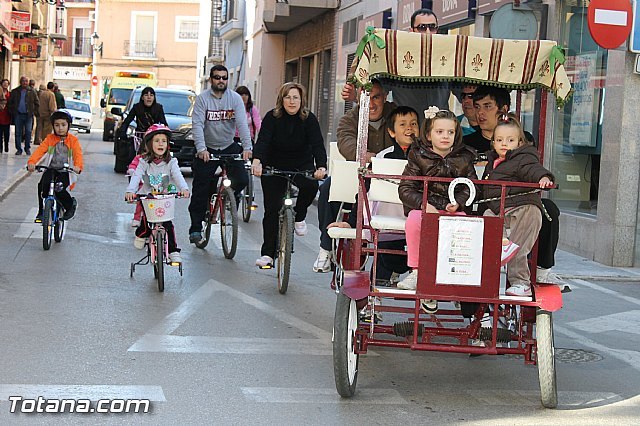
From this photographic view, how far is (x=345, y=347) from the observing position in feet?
20.1

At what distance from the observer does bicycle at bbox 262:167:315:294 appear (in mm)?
9805

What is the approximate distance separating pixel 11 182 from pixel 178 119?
562 cm

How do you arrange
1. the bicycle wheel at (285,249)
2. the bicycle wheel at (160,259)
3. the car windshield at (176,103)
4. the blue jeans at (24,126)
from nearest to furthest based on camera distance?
the bicycle wheel at (160,259) → the bicycle wheel at (285,249) → the car windshield at (176,103) → the blue jeans at (24,126)

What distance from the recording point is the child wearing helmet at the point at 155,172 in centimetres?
1016

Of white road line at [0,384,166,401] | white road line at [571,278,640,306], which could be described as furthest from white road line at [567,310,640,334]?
white road line at [0,384,166,401]

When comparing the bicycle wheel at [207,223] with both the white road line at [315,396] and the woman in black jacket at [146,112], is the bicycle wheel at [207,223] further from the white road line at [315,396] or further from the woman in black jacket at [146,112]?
the white road line at [315,396]

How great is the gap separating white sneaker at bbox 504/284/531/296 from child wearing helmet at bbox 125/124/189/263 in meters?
4.26

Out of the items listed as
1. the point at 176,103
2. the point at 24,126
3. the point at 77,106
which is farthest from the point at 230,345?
the point at 77,106

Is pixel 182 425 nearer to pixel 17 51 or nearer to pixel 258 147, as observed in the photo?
pixel 258 147

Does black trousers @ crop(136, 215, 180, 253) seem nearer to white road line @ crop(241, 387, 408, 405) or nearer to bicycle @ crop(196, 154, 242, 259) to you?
bicycle @ crop(196, 154, 242, 259)

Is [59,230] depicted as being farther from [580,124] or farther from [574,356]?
[580,124]

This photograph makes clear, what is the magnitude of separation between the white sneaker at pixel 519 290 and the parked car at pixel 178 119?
15.5 m

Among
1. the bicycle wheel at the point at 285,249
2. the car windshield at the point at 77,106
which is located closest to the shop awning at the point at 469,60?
the bicycle wheel at the point at 285,249

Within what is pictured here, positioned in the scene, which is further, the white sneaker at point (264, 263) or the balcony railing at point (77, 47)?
the balcony railing at point (77, 47)
